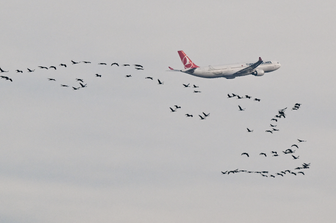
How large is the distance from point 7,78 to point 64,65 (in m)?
18.0

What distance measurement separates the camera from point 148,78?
198 m

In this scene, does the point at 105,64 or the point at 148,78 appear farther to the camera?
the point at 148,78

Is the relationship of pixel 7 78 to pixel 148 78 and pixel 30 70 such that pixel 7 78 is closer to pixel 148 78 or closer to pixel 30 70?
pixel 30 70

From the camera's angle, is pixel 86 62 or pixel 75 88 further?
pixel 75 88

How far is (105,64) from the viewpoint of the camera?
177m

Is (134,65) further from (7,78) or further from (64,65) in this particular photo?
(7,78)

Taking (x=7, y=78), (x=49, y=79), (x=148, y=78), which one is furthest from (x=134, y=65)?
(x=7, y=78)

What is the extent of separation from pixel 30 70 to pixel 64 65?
446 inches

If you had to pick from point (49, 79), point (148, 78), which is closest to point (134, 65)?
point (148, 78)

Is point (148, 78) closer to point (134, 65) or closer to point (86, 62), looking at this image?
point (134, 65)

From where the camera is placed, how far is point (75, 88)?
194 meters

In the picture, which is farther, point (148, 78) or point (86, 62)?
point (148, 78)

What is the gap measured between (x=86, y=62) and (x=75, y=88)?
1915 cm

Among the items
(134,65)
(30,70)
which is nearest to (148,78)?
(134,65)
